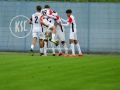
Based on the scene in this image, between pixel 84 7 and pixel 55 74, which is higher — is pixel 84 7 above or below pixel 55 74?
above

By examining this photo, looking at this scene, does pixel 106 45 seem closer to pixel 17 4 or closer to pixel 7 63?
pixel 17 4

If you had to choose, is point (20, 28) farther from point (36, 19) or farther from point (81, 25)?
point (36, 19)

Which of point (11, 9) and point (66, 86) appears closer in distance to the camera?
point (66, 86)

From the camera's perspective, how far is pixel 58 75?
14039 millimetres

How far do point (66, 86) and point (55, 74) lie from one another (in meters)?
2.10

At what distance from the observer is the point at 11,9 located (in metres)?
27.4

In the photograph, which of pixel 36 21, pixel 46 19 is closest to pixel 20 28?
pixel 36 21

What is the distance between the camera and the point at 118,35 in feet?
88.2

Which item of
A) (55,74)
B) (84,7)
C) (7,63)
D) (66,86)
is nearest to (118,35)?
(84,7)

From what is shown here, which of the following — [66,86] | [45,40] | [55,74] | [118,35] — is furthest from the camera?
[118,35]

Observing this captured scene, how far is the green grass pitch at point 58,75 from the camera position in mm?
12148

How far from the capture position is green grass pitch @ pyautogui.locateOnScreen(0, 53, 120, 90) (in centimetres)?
1215

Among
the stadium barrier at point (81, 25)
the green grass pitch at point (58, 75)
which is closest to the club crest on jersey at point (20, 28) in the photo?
the stadium barrier at point (81, 25)

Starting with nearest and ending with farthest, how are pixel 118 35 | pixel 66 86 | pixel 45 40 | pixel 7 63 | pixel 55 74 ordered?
pixel 66 86 < pixel 55 74 < pixel 7 63 < pixel 45 40 < pixel 118 35
